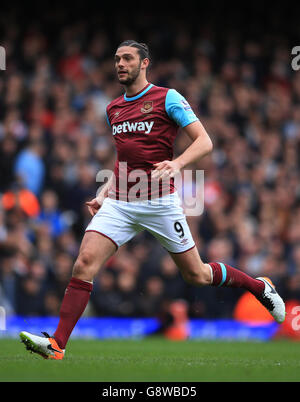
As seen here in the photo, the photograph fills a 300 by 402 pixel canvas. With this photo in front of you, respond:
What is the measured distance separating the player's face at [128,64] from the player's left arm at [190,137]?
1.32 feet

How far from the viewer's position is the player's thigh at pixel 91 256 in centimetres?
648

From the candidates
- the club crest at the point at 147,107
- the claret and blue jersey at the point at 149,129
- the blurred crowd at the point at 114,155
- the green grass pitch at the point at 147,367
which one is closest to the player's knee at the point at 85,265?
the green grass pitch at the point at 147,367

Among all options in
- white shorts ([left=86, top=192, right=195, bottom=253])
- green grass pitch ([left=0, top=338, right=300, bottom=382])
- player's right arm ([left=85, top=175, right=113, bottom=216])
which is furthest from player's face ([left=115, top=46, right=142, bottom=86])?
green grass pitch ([left=0, top=338, right=300, bottom=382])

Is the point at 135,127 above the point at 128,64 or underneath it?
underneath

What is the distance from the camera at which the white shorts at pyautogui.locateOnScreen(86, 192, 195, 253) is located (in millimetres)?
6703

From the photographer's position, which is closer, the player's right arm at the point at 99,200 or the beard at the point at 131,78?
the beard at the point at 131,78

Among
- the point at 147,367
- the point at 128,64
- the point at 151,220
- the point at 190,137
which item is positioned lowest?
the point at 147,367

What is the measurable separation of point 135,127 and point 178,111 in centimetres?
42

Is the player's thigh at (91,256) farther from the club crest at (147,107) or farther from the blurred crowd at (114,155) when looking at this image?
the blurred crowd at (114,155)

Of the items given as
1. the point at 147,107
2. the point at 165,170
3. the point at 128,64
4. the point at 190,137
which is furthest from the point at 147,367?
the point at 128,64

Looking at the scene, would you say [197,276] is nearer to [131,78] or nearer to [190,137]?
[190,137]

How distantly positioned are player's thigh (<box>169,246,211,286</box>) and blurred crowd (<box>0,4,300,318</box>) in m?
4.84

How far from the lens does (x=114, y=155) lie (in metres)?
14.2

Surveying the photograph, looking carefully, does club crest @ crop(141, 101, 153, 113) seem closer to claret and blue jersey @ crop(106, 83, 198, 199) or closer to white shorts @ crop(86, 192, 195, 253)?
claret and blue jersey @ crop(106, 83, 198, 199)
